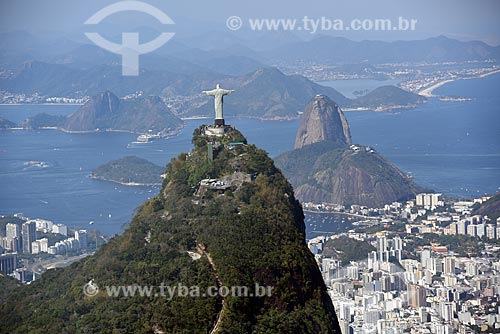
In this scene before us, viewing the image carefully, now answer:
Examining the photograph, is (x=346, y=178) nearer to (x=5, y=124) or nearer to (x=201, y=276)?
(x=5, y=124)

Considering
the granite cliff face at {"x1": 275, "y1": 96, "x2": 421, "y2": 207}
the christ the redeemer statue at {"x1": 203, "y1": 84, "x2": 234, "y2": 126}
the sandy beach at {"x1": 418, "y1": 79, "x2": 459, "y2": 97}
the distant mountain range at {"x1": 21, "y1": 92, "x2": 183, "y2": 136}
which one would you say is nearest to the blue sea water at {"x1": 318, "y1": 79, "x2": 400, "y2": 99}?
the sandy beach at {"x1": 418, "y1": 79, "x2": 459, "y2": 97}

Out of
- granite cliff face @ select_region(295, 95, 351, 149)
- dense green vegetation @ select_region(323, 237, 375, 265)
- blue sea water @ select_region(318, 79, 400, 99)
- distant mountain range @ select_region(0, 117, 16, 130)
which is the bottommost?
dense green vegetation @ select_region(323, 237, 375, 265)

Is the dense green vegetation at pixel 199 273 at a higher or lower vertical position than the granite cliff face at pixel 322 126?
lower

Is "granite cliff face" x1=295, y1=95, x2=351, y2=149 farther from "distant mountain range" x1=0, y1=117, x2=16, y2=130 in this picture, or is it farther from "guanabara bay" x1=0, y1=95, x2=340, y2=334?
"guanabara bay" x1=0, y1=95, x2=340, y2=334

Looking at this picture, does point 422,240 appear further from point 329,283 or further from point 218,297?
point 218,297

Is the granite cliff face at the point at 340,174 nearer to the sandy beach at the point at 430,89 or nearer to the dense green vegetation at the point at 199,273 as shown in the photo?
the dense green vegetation at the point at 199,273

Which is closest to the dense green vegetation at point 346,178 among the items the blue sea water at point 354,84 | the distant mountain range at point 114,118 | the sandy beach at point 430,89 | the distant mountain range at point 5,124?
the distant mountain range at point 114,118
